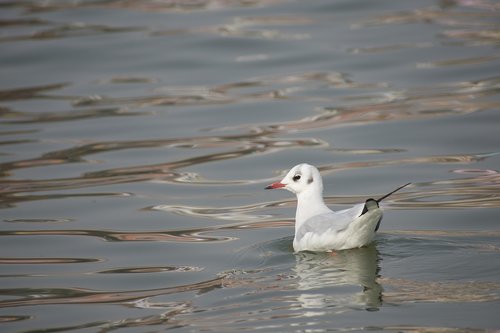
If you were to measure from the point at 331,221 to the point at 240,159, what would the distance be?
425 centimetres

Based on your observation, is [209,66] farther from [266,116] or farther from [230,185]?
[230,185]

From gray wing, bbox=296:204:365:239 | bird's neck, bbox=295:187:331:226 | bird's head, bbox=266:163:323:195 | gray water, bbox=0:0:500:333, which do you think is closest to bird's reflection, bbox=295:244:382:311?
gray water, bbox=0:0:500:333

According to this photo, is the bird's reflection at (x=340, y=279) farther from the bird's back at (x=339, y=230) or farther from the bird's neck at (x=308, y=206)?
the bird's neck at (x=308, y=206)

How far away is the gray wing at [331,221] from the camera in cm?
874

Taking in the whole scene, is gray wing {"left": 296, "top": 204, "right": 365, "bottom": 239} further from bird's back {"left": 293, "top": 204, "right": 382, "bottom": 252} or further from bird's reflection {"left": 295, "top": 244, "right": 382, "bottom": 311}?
bird's reflection {"left": 295, "top": 244, "right": 382, "bottom": 311}

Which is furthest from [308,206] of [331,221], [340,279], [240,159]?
[240,159]

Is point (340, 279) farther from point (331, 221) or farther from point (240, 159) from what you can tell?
point (240, 159)

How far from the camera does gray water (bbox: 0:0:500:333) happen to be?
26.2 feet

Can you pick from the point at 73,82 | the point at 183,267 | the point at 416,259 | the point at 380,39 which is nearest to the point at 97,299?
the point at 183,267

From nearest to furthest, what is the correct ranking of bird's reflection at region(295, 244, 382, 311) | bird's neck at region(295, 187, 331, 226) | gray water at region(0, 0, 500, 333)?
bird's reflection at region(295, 244, 382, 311) → gray water at region(0, 0, 500, 333) → bird's neck at region(295, 187, 331, 226)

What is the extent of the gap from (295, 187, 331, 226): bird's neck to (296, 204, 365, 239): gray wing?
6.3 inches

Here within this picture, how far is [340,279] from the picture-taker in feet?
27.1

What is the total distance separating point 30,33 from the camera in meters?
21.0

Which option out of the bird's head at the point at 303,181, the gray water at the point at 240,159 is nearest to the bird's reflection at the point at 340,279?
the gray water at the point at 240,159
